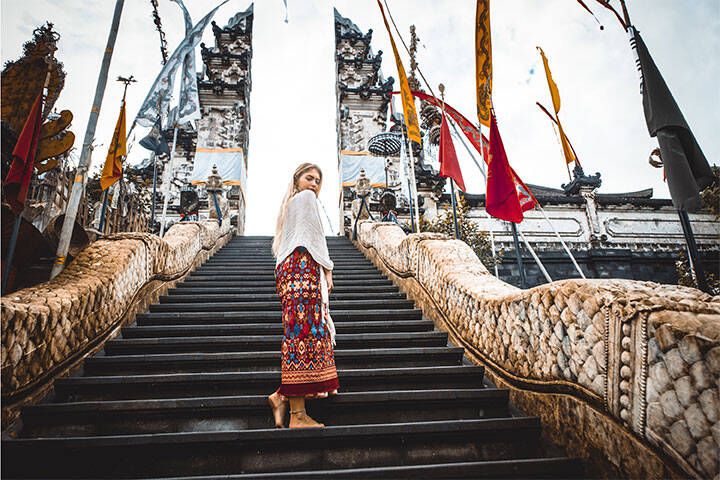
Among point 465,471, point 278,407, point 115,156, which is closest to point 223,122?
point 115,156

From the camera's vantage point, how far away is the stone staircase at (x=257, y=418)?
1.81 metres

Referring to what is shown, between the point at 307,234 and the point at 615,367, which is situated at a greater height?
the point at 307,234

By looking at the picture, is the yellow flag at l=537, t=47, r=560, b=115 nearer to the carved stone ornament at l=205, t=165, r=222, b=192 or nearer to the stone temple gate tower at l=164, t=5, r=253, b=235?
the carved stone ornament at l=205, t=165, r=222, b=192

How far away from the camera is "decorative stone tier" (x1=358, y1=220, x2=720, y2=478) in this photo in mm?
1250

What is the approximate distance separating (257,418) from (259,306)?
199 centimetres

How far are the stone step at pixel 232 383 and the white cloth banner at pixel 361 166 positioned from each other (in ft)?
39.3

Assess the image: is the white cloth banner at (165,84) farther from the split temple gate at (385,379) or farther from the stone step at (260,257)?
the stone step at (260,257)

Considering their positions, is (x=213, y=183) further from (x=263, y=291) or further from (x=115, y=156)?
(x=263, y=291)

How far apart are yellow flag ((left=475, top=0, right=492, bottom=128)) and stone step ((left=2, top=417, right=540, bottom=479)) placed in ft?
9.71

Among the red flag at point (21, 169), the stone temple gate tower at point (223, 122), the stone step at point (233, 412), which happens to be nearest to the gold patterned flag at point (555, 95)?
the stone step at point (233, 412)

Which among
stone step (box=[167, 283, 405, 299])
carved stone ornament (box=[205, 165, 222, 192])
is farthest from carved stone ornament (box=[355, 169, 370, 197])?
stone step (box=[167, 283, 405, 299])

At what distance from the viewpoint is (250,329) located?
3475mm

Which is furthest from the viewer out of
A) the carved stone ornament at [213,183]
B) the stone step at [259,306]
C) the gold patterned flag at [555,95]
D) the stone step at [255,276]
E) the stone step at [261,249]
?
the carved stone ornament at [213,183]

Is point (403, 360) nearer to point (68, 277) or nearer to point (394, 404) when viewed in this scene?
point (394, 404)
